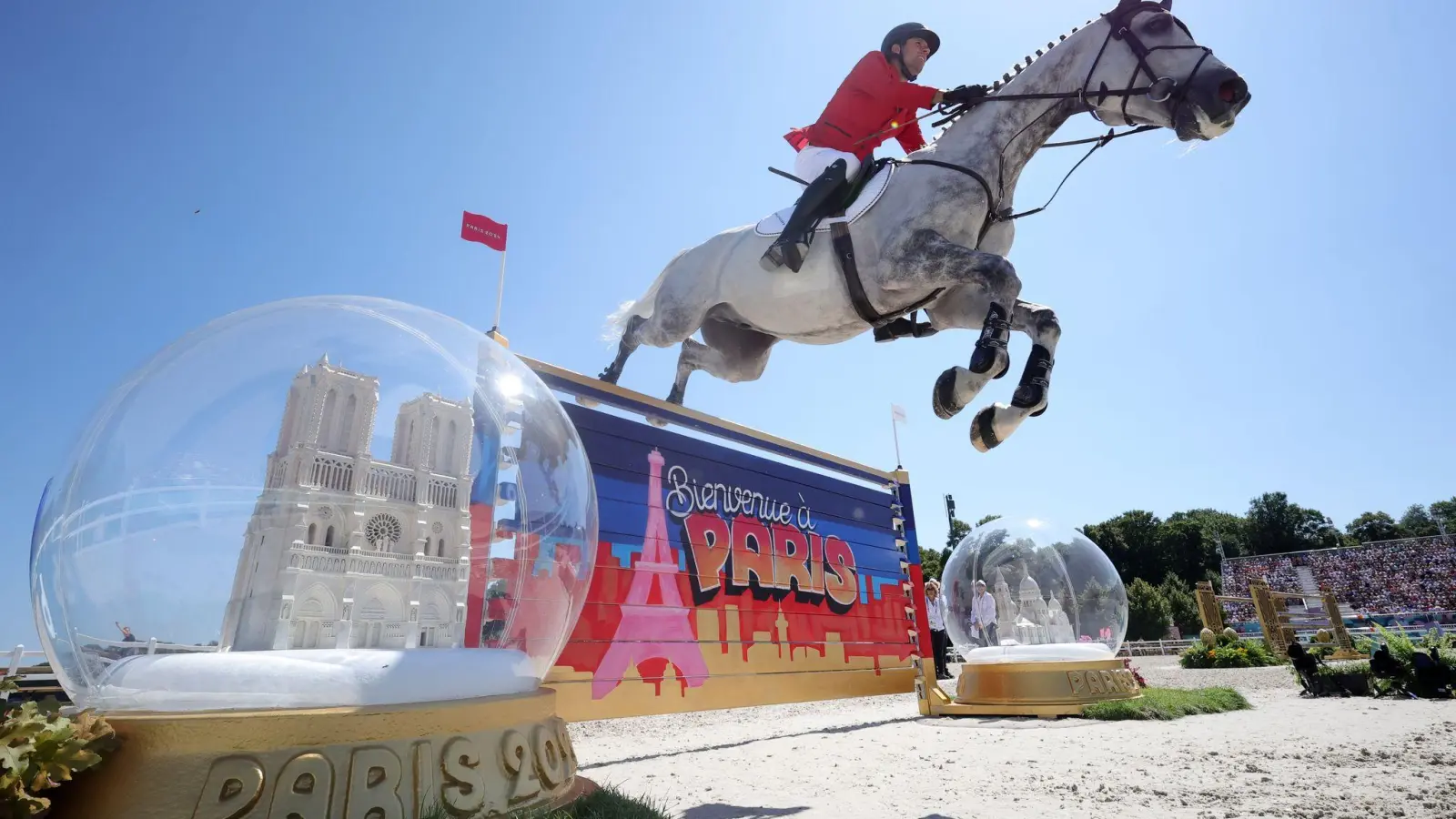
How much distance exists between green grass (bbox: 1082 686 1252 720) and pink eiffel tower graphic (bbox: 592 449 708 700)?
3366 millimetres

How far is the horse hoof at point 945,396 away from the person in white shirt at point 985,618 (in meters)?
4.89

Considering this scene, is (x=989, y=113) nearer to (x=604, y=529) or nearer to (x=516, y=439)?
(x=516, y=439)

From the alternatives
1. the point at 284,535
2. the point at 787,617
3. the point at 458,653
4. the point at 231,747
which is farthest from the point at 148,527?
the point at 787,617

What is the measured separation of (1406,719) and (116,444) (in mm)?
7479

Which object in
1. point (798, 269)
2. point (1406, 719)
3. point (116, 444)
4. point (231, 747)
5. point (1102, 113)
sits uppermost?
point (1102, 113)

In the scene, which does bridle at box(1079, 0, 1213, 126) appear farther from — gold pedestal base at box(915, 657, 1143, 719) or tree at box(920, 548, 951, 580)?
tree at box(920, 548, 951, 580)

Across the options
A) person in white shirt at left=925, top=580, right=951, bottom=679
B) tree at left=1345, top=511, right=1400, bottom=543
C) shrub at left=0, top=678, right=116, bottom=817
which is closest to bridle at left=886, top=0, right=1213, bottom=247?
shrub at left=0, top=678, right=116, bottom=817

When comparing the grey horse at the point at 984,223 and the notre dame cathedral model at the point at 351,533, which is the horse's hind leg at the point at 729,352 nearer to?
the grey horse at the point at 984,223

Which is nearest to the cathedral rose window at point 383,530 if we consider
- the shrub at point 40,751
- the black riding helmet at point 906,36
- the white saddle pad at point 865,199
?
the shrub at point 40,751

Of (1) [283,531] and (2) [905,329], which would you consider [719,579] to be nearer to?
(2) [905,329]

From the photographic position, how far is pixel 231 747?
1.38 metres

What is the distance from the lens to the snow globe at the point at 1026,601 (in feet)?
21.4

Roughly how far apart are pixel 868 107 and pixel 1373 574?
172 feet

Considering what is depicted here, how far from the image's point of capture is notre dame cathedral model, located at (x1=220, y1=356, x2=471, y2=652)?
1.59m
